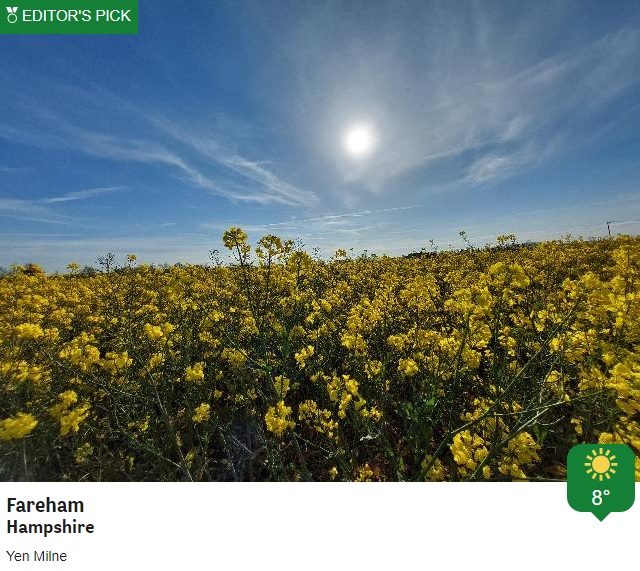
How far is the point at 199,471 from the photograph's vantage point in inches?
141

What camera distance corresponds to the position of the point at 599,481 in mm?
1901

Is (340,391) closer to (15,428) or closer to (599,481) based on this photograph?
(599,481)

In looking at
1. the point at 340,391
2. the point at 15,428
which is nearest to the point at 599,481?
the point at 340,391

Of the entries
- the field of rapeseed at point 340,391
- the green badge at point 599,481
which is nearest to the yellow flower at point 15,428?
the field of rapeseed at point 340,391

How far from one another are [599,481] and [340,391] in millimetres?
2068

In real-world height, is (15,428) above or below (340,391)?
above

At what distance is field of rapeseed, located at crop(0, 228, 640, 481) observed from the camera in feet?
8.21

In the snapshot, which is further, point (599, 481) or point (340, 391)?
point (340, 391)

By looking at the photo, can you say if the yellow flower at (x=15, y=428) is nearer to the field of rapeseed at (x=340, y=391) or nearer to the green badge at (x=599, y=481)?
the field of rapeseed at (x=340, y=391)
